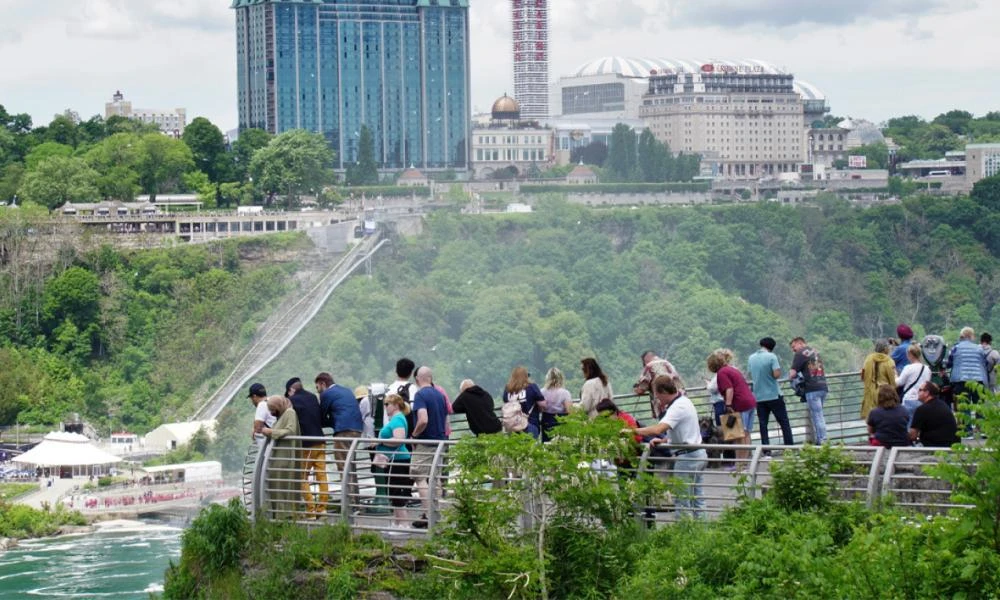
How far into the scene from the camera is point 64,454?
48.7 metres

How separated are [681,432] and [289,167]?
267 ft

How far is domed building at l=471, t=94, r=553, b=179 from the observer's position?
4722 inches

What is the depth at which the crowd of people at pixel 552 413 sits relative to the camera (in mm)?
9797

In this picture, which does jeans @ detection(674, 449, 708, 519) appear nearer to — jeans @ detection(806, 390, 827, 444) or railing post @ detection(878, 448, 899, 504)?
railing post @ detection(878, 448, 899, 504)

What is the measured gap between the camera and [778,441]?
14.7m

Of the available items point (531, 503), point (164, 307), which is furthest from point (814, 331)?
point (531, 503)

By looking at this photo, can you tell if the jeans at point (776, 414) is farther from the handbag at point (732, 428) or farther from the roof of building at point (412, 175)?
the roof of building at point (412, 175)

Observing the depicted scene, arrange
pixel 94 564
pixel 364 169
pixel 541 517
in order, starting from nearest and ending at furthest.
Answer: pixel 541 517 → pixel 94 564 → pixel 364 169

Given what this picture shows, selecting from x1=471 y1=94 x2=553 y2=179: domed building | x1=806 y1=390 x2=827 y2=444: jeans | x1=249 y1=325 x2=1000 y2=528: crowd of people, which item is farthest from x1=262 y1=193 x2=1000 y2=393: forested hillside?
x1=249 y1=325 x2=1000 y2=528: crowd of people

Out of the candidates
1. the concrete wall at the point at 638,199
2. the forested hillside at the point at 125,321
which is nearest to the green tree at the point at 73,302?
the forested hillside at the point at 125,321

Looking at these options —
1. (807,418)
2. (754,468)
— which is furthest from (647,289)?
(754,468)

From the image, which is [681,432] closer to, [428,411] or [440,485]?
[440,485]

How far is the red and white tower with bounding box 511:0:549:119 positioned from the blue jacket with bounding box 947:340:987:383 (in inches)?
4500

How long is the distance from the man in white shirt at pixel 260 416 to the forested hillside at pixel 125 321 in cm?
4761
